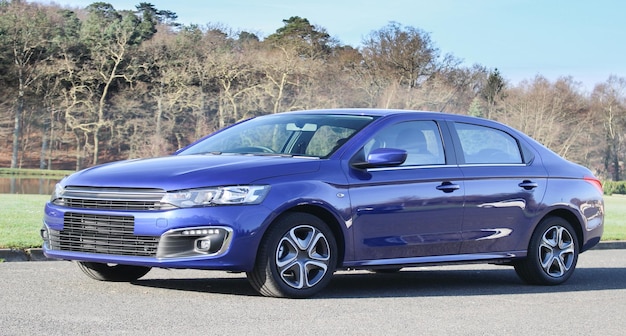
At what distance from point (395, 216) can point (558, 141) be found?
100344mm

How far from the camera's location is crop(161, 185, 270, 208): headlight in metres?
7.53

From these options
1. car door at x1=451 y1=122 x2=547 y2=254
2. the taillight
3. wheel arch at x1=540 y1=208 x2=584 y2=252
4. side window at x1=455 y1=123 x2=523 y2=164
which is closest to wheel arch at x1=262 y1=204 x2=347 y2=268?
car door at x1=451 y1=122 x2=547 y2=254

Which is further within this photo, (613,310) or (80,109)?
(80,109)

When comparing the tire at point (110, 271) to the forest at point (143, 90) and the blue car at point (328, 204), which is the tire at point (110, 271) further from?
the forest at point (143, 90)

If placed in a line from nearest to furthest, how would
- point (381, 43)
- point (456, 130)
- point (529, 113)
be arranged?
point (456, 130) < point (529, 113) < point (381, 43)

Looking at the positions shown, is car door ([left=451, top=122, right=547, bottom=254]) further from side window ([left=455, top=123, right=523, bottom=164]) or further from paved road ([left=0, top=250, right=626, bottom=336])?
paved road ([left=0, top=250, right=626, bottom=336])

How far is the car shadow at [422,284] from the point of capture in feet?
28.6

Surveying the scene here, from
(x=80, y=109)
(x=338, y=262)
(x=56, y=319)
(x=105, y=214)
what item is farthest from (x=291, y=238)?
(x=80, y=109)

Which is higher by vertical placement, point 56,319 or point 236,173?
point 236,173

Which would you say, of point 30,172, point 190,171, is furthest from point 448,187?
point 30,172

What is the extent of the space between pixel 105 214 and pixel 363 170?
2.10 m

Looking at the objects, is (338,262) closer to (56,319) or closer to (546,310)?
(546,310)

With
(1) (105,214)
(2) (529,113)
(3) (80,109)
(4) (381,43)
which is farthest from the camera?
(4) (381,43)

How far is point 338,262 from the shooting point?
8.31 metres
